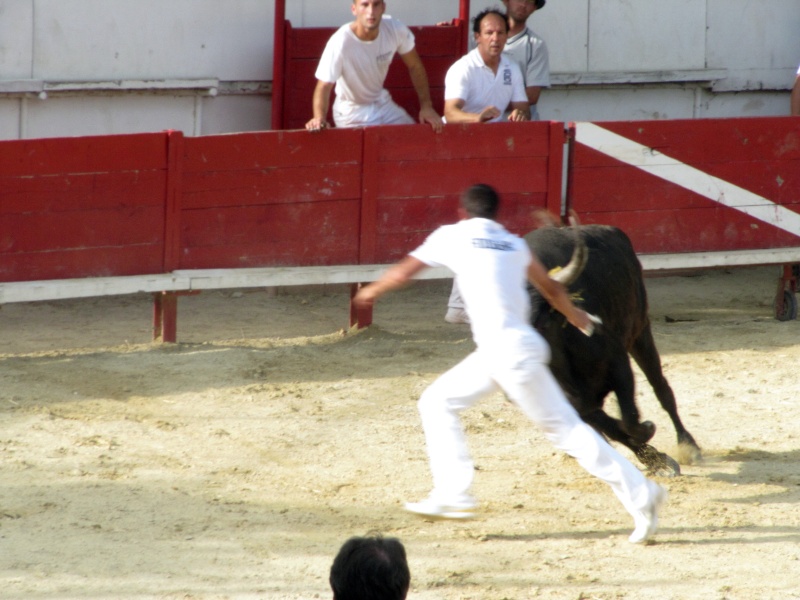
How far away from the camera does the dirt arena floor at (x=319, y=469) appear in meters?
4.40

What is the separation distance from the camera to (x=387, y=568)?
2.43 meters

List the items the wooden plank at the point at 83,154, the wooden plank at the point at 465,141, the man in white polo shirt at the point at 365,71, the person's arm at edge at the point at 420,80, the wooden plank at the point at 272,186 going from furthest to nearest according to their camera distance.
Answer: the person's arm at edge at the point at 420,80 < the wooden plank at the point at 465,141 < the man in white polo shirt at the point at 365,71 < the wooden plank at the point at 272,186 < the wooden plank at the point at 83,154

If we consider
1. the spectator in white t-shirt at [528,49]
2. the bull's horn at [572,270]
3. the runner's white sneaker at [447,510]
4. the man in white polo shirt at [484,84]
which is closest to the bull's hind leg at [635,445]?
the bull's horn at [572,270]

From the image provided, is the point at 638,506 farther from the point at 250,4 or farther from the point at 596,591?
the point at 250,4

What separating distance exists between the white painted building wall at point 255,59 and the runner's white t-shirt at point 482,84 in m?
1.48

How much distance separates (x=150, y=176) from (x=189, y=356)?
40.7 inches

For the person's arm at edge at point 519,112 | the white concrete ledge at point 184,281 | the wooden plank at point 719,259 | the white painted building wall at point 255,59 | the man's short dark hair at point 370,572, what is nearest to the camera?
the man's short dark hair at point 370,572

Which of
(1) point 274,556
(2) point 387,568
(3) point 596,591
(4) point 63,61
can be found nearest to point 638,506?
(3) point 596,591

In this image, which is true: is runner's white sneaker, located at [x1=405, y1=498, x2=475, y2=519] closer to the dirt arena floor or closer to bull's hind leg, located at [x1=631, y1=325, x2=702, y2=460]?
the dirt arena floor

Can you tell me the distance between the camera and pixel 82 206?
23.2 feet

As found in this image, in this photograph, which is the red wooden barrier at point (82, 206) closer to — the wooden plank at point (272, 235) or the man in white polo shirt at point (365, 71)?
the wooden plank at point (272, 235)

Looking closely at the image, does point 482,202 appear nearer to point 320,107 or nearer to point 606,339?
point 606,339

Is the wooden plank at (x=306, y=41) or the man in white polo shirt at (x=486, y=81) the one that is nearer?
the man in white polo shirt at (x=486, y=81)

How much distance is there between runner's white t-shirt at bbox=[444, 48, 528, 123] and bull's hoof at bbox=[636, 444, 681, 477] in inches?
121
